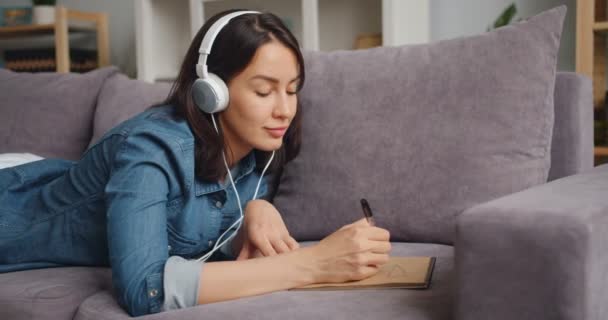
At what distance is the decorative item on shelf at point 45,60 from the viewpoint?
3.35 m

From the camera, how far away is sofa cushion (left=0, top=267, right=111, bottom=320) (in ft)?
3.70

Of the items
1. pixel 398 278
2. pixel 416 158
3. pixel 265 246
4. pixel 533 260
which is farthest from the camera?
pixel 416 158

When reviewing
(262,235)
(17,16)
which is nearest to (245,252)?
(262,235)

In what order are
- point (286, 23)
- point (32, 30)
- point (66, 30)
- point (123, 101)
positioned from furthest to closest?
point (32, 30)
point (66, 30)
point (286, 23)
point (123, 101)

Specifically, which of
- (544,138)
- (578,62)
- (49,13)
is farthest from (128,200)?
(49,13)

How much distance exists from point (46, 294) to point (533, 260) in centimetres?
83

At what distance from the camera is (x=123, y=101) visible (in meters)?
1.78

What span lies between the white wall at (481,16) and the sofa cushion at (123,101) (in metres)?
1.28

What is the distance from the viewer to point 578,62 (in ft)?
6.73

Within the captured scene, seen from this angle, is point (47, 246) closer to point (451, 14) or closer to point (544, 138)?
point (544, 138)

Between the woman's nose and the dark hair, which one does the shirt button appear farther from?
the woman's nose

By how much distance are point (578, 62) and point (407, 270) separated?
129 cm

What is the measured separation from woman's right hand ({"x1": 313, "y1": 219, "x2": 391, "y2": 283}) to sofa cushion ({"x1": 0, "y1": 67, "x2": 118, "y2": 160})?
1104 millimetres

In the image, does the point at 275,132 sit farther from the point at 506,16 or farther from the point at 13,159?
the point at 506,16
